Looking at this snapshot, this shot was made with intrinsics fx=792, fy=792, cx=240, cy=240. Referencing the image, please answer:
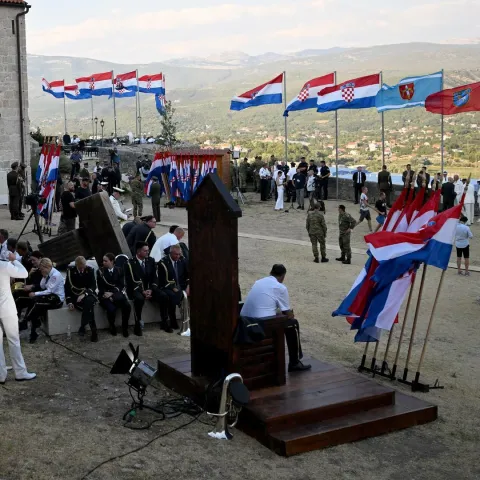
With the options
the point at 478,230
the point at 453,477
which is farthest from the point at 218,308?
the point at 478,230

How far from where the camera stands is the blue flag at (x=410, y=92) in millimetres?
28109

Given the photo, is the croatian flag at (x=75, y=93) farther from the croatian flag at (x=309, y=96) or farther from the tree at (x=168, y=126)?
the croatian flag at (x=309, y=96)

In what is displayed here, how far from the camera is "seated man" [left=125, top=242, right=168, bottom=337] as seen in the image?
13062mm

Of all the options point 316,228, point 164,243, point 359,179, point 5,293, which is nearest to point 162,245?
point 164,243

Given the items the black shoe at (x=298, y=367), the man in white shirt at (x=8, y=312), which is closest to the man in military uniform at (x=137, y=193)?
the man in white shirt at (x=8, y=312)

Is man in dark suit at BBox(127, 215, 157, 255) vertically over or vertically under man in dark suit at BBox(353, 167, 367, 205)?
under

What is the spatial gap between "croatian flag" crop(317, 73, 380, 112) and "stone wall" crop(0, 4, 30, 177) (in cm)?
1205

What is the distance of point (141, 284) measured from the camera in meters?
13.2

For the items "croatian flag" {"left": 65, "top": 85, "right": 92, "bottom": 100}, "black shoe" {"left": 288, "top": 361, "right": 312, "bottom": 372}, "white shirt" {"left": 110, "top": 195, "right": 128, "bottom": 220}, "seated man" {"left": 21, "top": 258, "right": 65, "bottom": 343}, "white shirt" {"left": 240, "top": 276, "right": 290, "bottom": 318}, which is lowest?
"black shoe" {"left": 288, "top": 361, "right": 312, "bottom": 372}

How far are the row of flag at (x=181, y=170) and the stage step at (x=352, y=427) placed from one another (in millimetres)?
21045

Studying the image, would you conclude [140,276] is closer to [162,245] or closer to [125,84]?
[162,245]

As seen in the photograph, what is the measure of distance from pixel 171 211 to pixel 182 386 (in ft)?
67.0

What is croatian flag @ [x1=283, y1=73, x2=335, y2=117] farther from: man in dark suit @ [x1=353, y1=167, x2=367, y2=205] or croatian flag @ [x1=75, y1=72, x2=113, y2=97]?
croatian flag @ [x1=75, y1=72, x2=113, y2=97]

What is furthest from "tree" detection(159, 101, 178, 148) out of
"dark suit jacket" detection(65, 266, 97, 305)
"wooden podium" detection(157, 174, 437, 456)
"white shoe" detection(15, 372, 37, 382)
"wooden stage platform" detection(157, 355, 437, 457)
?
"wooden stage platform" detection(157, 355, 437, 457)
